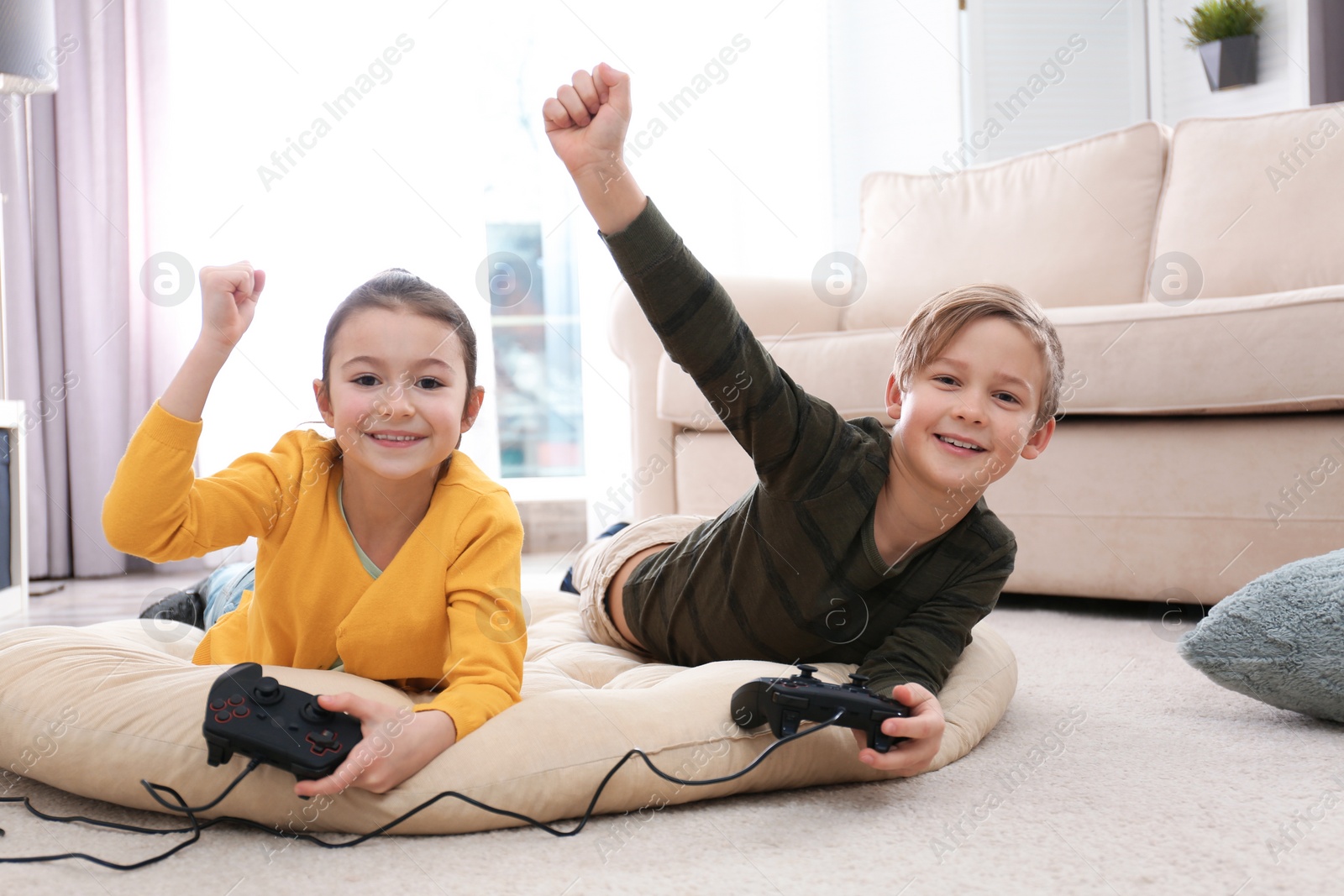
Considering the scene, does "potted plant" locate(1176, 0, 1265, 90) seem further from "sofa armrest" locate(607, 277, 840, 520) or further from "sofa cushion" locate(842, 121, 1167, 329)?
"sofa armrest" locate(607, 277, 840, 520)

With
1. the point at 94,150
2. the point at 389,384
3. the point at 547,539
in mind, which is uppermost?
the point at 94,150

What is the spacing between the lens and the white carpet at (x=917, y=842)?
64 cm

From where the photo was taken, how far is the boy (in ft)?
2.83

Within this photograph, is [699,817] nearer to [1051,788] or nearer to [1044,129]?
[1051,788]

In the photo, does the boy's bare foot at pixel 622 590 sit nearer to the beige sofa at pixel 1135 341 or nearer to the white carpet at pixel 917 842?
the white carpet at pixel 917 842

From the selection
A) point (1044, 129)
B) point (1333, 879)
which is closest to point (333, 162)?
point (1044, 129)

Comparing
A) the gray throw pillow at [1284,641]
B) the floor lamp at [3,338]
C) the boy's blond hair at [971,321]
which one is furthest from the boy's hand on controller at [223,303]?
the floor lamp at [3,338]

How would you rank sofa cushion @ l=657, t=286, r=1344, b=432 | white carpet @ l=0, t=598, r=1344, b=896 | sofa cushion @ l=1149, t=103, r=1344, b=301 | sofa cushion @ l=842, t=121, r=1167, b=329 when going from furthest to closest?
sofa cushion @ l=842, t=121, r=1167, b=329 < sofa cushion @ l=1149, t=103, r=1344, b=301 < sofa cushion @ l=657, t=286, r=1344, b=432 < white carpet @ l=0, t=598, r=1344, b=896

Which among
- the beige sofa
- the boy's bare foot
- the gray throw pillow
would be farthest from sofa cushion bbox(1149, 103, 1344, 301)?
the boy's bare foot

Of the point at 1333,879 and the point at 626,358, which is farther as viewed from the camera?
the point at 626,358

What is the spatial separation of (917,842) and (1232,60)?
317 cm

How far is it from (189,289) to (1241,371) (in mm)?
2531

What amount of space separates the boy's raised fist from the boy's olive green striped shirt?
8cm

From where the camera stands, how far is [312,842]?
2.33ft
